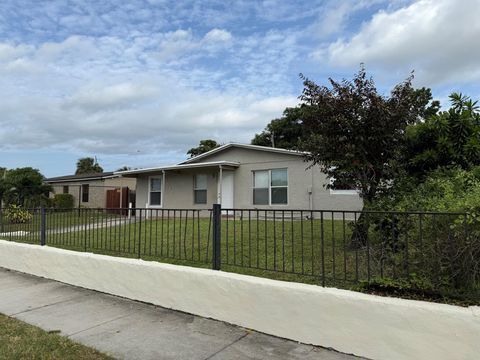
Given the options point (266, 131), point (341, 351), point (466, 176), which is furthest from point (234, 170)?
point (266, 131)

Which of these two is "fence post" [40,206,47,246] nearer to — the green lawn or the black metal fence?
the green lawn

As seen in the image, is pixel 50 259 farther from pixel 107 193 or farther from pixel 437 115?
pixel 107 193

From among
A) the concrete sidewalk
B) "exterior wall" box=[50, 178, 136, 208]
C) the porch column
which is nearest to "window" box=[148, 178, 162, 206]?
the porch column

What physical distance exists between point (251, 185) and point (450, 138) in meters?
10.1

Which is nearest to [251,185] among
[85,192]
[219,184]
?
[219,184]

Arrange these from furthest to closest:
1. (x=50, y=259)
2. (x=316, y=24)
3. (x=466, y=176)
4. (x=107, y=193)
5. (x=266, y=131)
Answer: (x=266, y=131) → (x=107, y=193) → (x=316, y=24) → (x=50, y=259) → (x=466, y=176)

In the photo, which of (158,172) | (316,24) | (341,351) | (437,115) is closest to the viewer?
(341,351)

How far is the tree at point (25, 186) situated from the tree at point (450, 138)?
20.1 metres

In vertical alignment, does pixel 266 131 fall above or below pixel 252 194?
above

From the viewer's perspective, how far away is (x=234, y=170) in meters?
16.5

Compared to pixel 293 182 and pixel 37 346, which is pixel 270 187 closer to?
pixel 293 182

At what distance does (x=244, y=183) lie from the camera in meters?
16.2

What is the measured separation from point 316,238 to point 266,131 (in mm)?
28097

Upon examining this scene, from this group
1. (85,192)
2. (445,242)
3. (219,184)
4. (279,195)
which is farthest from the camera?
(85,192)
